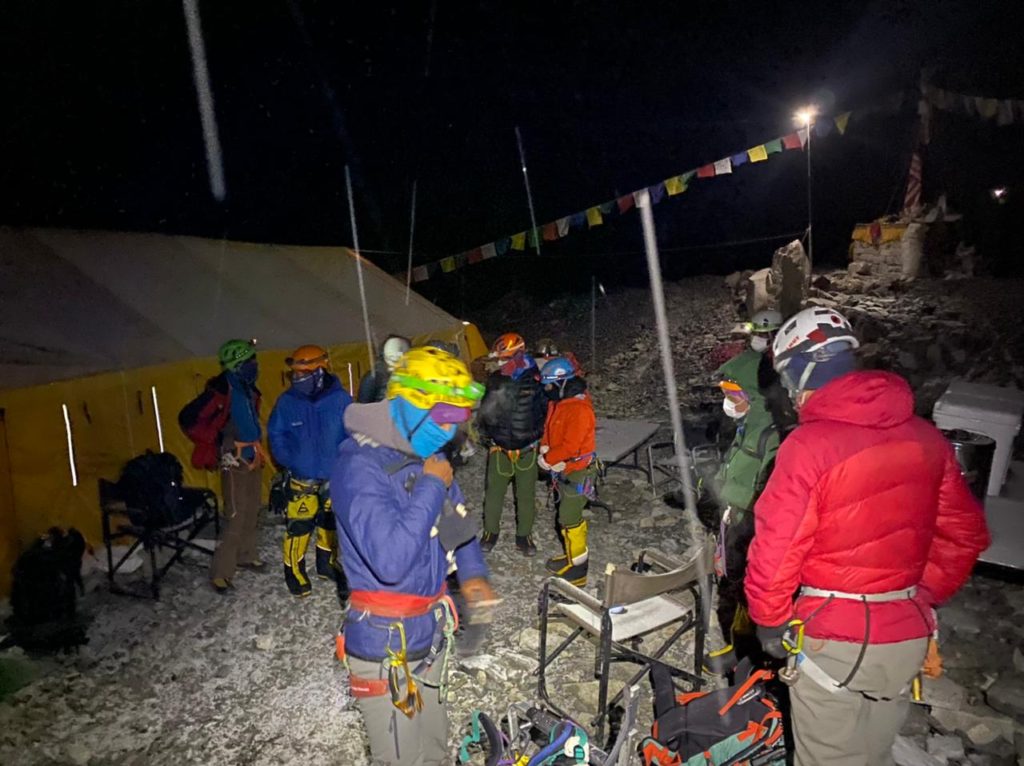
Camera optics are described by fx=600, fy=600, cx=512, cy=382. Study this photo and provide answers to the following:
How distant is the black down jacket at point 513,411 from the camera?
5.61 meters

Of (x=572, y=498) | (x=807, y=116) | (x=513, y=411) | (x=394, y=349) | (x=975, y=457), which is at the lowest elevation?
(x=975, y=457)

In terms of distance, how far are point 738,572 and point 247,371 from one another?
14.9ft

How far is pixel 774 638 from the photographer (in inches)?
98.9

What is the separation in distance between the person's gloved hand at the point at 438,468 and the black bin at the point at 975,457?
18.2 feet

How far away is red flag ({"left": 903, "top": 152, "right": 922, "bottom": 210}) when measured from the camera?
16438mm

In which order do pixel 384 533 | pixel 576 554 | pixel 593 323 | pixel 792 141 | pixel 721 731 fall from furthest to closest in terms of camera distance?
1. pixel 593 323
2. pixel 792 141
3. pixel 576 554
4. pixel 721 731
5. pixel 384 533

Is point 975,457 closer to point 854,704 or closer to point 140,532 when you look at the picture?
point 854,704

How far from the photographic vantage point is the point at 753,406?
4.39 m

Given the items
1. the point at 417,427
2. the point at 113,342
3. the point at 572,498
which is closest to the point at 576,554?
the point at 572,498

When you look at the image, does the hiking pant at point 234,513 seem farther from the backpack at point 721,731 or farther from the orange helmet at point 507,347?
the backpack at point 721,731

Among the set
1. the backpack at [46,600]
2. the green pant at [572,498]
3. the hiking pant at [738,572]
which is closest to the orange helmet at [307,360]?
the green pant at [572,498]

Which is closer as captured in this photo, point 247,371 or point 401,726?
point 401,726

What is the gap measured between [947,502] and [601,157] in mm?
46370

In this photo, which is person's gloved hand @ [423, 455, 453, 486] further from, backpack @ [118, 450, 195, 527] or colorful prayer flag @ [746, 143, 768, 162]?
colorful prayer flag @ [746, 143, 768, 162]
